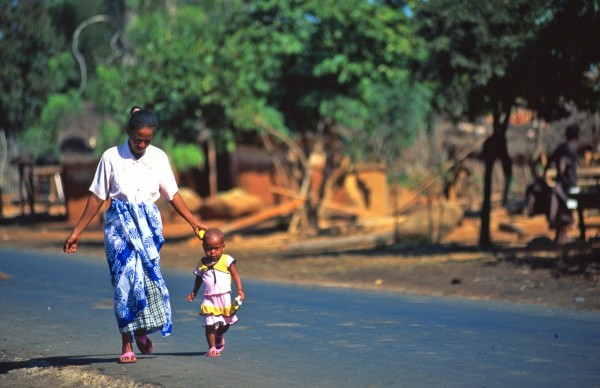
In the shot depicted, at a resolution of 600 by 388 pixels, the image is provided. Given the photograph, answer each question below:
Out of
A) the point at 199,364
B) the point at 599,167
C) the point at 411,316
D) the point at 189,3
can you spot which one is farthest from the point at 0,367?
the point at 189,3

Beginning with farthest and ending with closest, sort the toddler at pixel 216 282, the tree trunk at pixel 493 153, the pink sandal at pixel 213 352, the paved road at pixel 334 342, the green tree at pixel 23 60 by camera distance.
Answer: the green tree at pixel 23 60 → the tree trunk at pixel 493 153 → the pink sandal at pixel 213 352 → the toddler at pixel 216 282 → the paved road at pixel 334 342

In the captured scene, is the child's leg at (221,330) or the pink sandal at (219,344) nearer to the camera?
the child's leg at (221,330)

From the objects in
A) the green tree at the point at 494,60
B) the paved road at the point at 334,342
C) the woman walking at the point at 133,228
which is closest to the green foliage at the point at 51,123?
the green tree at the point at 494,60

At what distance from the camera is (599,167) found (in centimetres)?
2036

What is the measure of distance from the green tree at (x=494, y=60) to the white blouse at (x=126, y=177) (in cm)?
842

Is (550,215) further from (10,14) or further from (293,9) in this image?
(10,14)

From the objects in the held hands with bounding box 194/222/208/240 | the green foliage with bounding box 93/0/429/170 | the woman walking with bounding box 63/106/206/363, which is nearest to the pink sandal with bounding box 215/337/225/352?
the woman walking with bounding box 63/106/206/363

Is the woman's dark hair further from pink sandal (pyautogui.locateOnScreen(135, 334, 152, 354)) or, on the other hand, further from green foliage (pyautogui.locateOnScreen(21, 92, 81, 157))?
green foliage (pyautogui.locateOnScreen(21, 92, 81, 157))

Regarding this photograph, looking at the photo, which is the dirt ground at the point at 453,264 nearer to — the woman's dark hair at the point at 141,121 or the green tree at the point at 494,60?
the green tree at the point at 494,60

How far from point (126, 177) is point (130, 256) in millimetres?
553

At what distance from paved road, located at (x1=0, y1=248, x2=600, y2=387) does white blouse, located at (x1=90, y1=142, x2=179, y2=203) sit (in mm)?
1235

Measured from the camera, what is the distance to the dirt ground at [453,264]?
12234 millimetres

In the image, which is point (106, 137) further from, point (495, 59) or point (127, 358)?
point (127, 358)

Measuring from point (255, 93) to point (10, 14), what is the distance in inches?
662
